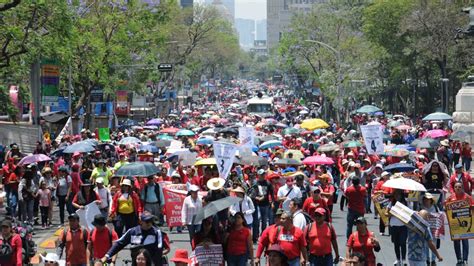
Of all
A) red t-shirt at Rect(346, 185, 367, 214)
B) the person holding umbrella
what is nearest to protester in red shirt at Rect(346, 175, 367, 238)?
red t-shirt at Rect(346, 185, 367, 214)

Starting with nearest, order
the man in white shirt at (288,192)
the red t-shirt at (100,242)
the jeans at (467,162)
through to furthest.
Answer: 1. the red t-shirt at (100,242)
2. the man in white shirt at (288,192)
3. the jeans at (467,162)

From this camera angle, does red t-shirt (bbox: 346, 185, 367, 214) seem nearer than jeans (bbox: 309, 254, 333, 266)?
No

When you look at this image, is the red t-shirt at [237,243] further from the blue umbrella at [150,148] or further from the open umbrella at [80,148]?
the blue umbrella at [150,148]

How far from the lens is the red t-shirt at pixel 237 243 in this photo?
13961mm

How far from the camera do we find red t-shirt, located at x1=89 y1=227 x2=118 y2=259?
49.1ft

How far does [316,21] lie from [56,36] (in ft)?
181

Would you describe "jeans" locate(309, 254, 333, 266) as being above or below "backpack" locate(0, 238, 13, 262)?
below

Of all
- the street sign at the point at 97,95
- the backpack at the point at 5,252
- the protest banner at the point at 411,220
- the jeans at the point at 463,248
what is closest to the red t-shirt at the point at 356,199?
the jeans at the point at 463,248

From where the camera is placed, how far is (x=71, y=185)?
77.9ft

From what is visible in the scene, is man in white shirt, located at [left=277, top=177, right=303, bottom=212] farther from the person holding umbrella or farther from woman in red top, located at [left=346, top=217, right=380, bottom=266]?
woman in red top, located at [left=346, top=217, right=380, bottom=266]

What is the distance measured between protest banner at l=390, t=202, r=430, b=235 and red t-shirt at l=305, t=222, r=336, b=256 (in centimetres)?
117

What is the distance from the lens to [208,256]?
13398mm

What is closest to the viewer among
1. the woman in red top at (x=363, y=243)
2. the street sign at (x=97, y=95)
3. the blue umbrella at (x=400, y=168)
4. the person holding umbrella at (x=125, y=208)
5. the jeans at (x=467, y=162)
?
the woman in red top at (x=363, y=243)

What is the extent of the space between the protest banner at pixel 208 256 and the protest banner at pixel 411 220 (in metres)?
3.00
